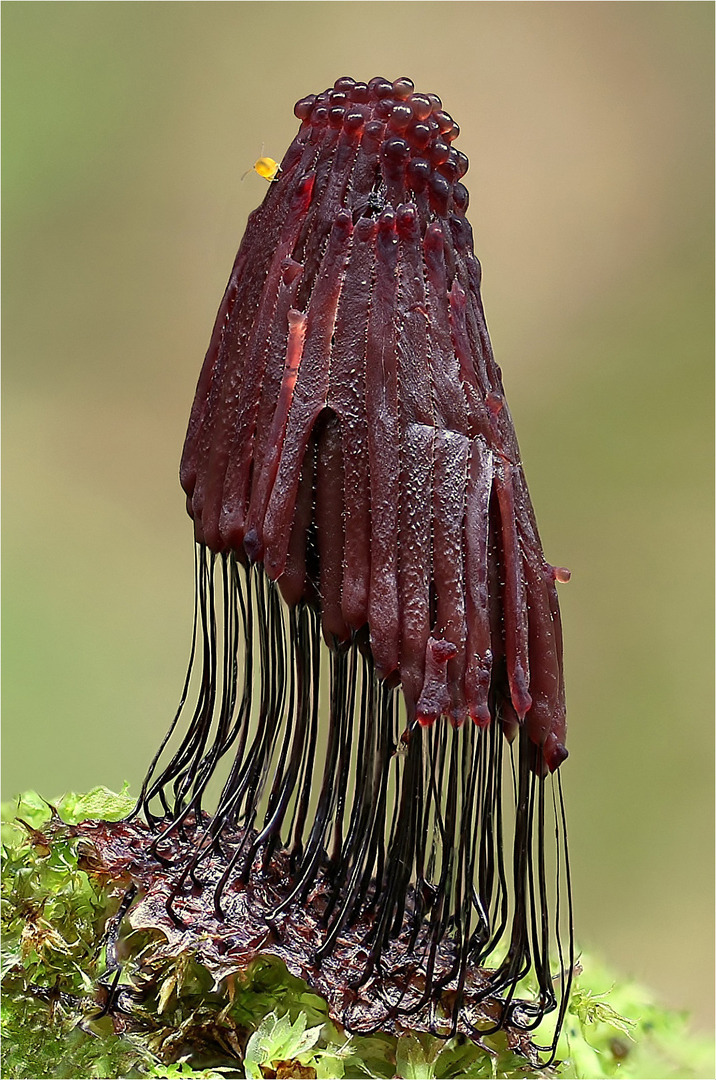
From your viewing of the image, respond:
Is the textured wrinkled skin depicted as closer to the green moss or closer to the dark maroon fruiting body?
the dark maroon fruiting body

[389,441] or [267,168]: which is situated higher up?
[267,168]

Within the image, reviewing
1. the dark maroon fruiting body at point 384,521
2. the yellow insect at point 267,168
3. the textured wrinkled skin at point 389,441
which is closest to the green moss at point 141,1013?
the dark maroon fruiting body at point 384,521

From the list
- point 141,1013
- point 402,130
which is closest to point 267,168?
point 402,130

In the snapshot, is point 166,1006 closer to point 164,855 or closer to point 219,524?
point 164,855

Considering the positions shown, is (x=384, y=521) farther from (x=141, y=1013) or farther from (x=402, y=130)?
(x=141, y=1013)

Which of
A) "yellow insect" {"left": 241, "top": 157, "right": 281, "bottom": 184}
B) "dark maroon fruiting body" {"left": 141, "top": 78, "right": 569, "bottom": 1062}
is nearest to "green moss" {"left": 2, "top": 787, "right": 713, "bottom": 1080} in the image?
"dark maroon fruiting body" {"left": 141, "top": 78, "right": 569, "bottom": 1062}

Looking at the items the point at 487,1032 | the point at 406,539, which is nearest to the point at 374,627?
the point at 406,539

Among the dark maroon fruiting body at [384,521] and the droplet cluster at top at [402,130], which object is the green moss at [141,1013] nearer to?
the dark maroon fruiting body at [384,521]
